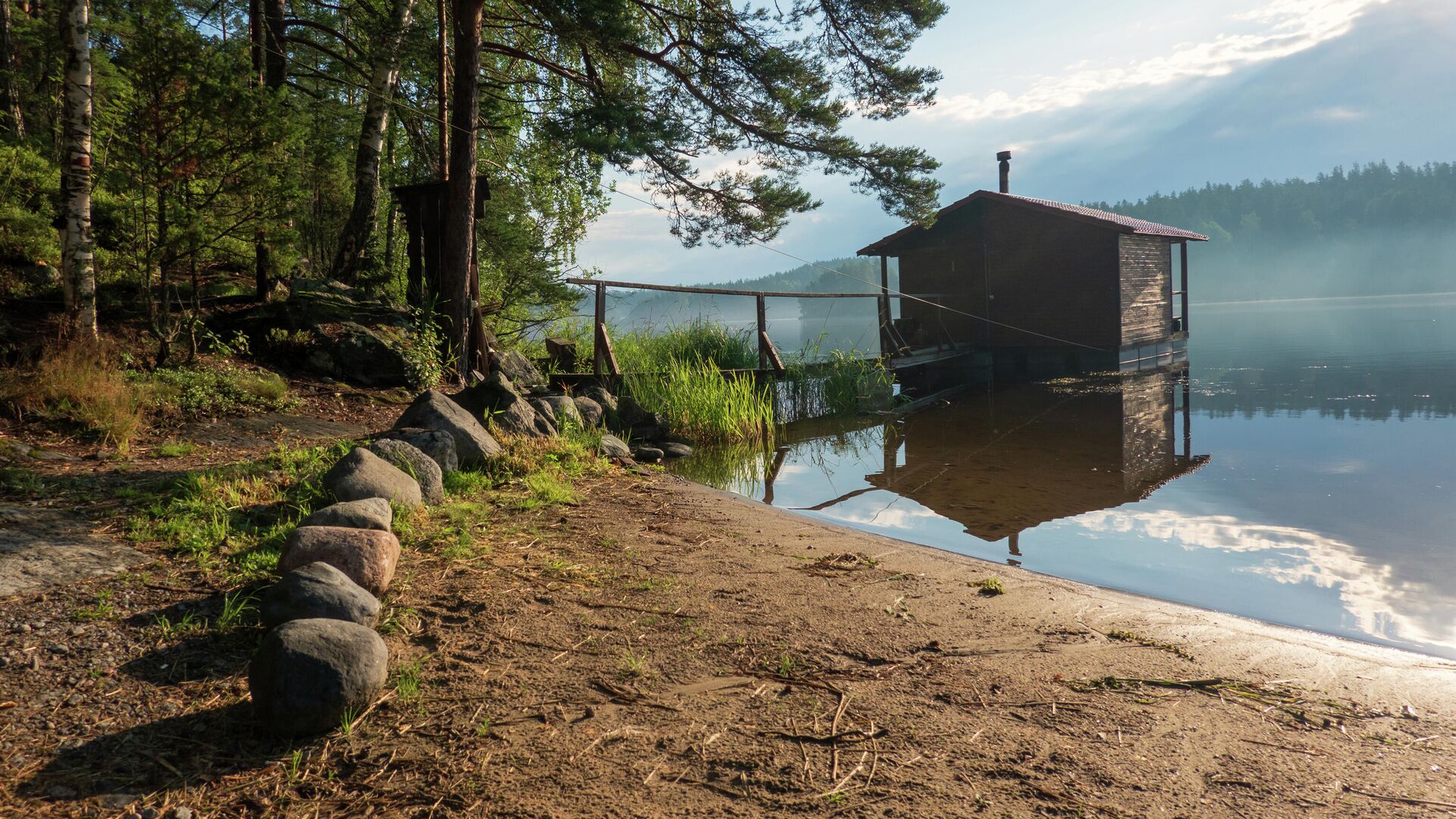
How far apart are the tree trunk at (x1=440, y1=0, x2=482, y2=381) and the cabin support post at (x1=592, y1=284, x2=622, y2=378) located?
1938 millimetres

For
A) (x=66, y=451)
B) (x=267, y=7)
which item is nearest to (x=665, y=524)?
(x=66, y=451)

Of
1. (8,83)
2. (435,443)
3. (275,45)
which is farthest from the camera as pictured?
(275,45)

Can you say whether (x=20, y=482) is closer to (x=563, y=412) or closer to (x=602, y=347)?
(x=563, y=412)

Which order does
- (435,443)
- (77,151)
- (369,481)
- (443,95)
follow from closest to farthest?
(369,481)
(435,443)
(77,151)
(443,95)

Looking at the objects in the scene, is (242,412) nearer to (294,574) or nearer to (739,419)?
(294,574)

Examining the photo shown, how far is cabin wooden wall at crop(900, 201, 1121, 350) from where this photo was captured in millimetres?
20266

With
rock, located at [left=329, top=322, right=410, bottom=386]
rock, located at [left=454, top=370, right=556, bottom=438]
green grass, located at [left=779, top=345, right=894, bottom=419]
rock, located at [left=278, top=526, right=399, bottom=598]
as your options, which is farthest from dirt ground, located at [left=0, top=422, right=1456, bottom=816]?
green grass, located at [left=779, top=345, right=894, bottom=419]

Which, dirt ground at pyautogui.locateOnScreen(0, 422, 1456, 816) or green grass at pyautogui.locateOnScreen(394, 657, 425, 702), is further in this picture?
green grass at pyautogui.locateOnScreen(394, 657, 425, 702)

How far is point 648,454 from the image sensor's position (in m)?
8.88

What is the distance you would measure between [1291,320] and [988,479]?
188ft

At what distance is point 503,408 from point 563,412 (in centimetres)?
106

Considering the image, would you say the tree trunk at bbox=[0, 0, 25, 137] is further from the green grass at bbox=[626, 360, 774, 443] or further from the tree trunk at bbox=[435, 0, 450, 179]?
the green grass at bbox=[626, 360, 774, 443]

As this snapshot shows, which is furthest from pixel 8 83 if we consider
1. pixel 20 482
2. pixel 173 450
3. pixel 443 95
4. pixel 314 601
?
pixel 314 601

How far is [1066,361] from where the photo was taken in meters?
21.0
